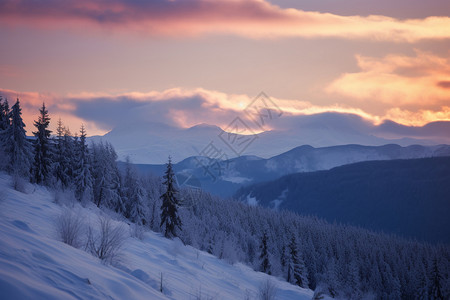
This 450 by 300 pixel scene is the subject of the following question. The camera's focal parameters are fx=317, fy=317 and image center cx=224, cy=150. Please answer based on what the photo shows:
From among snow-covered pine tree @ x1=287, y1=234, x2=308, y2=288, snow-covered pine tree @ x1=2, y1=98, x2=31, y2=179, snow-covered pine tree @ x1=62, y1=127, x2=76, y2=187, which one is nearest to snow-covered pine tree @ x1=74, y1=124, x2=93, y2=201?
snow-covered pine tree @ x1=62, y1=127, x2=76, y2=187

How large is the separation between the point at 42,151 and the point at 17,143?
2738 millimetres

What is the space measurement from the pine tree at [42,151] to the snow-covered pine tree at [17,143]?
0.87 m

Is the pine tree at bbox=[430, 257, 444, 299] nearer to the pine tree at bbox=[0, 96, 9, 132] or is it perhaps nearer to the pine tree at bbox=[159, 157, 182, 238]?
the pine tree at bbox=[159, 157, 182, 238]

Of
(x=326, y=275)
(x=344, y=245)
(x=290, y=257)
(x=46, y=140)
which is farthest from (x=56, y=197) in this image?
(x=344, y=245)

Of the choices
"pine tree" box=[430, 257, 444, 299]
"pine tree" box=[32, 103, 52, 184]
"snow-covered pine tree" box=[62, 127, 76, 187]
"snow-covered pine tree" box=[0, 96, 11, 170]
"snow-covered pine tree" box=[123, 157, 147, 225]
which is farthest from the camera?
"pine tree" box=[430, 257, 444, 299]

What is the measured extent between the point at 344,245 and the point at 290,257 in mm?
59548

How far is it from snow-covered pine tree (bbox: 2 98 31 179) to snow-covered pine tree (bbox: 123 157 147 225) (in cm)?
1435

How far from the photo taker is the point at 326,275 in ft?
240

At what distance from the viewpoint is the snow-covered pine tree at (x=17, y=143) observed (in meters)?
34.1

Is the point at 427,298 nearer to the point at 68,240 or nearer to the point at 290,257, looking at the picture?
the point at 290,257

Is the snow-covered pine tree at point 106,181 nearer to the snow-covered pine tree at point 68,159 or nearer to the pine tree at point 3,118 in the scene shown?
the snow-covered pine tree at point 68,159

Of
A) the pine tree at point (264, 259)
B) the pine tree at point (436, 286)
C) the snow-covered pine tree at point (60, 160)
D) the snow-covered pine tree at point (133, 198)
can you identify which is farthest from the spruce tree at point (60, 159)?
the pine tree at point (436, 286)

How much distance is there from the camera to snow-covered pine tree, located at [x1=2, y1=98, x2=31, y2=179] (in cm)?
3412

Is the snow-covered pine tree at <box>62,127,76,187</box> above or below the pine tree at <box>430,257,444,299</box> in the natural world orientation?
above
